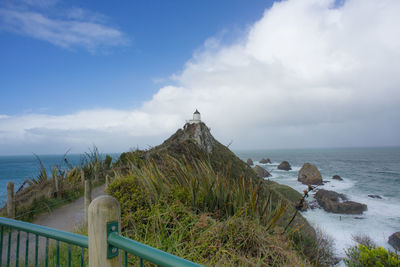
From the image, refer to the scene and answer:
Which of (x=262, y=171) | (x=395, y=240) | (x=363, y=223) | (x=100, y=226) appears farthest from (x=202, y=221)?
(x=363, y=223)

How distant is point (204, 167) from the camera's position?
4.31 metres

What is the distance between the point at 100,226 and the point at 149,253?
0.31 meters

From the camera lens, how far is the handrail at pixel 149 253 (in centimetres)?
82

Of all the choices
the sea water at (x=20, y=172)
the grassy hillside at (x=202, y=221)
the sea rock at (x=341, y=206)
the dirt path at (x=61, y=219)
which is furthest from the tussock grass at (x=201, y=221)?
the sea rock at (x=341, y=206)

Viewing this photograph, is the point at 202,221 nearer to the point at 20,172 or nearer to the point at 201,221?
the point at 201,221

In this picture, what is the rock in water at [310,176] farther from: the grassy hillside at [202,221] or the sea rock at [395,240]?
the grassy hillside at [202,221]

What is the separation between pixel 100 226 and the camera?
42.1 inches

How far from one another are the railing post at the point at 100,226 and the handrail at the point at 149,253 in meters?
0.05

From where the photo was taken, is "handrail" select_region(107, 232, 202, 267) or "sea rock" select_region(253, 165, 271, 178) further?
"sea rock" select_region(253, 165, 271, 178)

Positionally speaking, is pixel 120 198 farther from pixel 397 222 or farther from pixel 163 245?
pixel 397 222

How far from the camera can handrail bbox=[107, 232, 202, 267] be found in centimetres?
82

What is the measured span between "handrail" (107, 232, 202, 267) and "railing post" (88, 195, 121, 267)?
0.15 ft

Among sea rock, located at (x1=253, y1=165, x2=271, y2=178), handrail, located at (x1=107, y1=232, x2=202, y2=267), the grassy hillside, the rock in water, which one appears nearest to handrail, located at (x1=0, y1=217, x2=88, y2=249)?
handrail, located at (x1=107, y1=232, x2=202, y2=267)

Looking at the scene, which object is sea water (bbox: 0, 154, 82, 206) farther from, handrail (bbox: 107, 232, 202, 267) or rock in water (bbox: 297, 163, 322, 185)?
rock in water (bbox: 297, 163, 322, 185)
